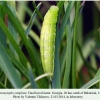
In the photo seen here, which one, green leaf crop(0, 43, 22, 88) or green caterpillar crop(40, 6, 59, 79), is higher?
green caterpillar crop(40, 6, 59, 79)

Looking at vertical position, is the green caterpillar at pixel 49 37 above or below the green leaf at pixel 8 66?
above

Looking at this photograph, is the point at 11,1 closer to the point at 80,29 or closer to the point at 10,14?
the point at 10,14

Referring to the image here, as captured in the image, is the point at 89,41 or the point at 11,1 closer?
the point at 11,1

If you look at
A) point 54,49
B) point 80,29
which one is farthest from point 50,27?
point 80,29

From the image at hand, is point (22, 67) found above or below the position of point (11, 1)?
below
